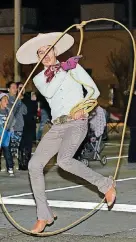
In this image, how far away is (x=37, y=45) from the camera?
8.05 m

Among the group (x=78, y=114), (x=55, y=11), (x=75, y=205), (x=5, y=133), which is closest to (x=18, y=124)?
(x=5, y=133)

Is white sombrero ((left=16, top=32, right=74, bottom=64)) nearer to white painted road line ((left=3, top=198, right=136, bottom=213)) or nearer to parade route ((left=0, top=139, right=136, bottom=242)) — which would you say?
parade route ((left=0, top=139, right=136, bottom=242))

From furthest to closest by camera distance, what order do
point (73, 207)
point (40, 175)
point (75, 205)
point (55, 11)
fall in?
point (55, 11)
point (75, 205)
point (73, 207)
point (40, 175)

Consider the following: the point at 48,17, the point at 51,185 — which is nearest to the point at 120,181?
the point at 51,185

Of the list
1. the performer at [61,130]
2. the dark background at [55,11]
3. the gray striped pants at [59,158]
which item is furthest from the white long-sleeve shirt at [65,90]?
the dark background at [55,11]

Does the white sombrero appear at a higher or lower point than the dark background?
higher

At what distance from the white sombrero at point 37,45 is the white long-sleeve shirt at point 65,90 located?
0.42 metres

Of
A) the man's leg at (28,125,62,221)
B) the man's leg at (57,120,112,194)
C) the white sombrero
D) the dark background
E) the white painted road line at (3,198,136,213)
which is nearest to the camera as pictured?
the man's leg at (28,125,62,221)

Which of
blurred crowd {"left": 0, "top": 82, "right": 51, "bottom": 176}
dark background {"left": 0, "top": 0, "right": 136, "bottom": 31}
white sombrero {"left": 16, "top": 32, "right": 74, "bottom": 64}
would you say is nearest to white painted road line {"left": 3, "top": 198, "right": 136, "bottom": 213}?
white sombrero {"left": 16, "top": 32, "right": 74, "bottom": 64}

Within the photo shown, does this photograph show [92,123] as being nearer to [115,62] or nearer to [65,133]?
[65,133]

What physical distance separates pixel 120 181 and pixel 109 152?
600 cm

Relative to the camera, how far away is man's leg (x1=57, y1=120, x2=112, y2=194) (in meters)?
7.67

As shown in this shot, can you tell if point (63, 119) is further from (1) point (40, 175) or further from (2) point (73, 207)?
(2) point (73, 207)

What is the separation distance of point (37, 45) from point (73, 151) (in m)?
1.30
